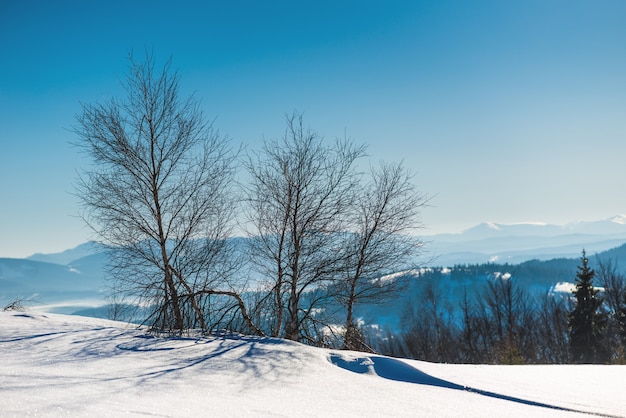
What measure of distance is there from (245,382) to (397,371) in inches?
71.7

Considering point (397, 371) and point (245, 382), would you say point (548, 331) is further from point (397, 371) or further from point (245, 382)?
point (245, 382)

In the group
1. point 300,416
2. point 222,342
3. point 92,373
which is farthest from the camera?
point 222,342

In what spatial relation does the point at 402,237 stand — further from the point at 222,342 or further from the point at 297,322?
the point at 222,342

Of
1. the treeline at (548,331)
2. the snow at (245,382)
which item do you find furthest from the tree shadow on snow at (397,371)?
the treeline at (548,331)

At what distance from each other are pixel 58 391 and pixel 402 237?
8743mm

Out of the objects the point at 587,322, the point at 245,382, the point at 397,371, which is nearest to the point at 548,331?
the point at 587,322

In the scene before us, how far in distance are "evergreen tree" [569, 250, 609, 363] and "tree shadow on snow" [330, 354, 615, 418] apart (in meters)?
34.3

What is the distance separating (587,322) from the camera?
3381 cm

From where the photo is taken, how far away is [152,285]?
27.2 ft

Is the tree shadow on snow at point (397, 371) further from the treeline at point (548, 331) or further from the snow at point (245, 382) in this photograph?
the treeline at point (548, 331)

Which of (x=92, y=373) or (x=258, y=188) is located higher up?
(x=258, y=188)

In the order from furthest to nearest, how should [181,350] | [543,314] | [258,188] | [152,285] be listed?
[543,314] < [258,188] < [152,285] < [181,350]

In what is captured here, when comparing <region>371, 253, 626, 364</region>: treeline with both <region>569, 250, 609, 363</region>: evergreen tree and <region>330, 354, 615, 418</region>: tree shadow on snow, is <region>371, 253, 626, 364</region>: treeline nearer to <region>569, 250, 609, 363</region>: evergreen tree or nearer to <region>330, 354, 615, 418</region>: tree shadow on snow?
<region>569, 250, 609, 363</region>: evergreen tree

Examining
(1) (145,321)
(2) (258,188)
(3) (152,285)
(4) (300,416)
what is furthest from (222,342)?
(2) (258,188)
